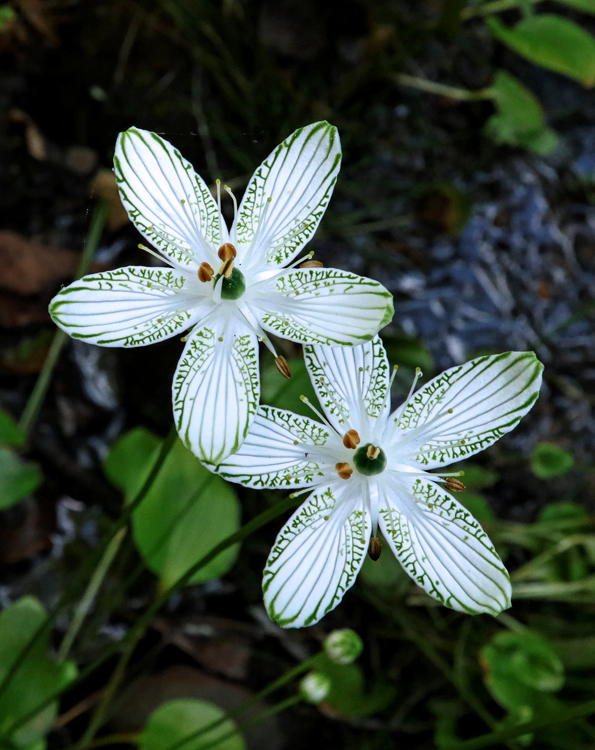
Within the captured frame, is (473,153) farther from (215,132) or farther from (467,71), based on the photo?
(215,132)

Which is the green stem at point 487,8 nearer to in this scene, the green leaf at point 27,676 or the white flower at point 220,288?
the white flower at point 220,288

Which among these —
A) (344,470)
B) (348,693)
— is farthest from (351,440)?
(348,693)

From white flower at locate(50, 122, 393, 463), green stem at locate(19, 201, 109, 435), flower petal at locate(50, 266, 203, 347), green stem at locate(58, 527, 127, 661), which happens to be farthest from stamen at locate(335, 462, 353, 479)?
green stem at locate(19, 201, 109, 435)

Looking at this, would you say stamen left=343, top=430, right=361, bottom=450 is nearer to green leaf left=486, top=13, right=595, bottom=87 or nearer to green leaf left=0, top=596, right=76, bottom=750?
green leaf left=0, top=596, right=76, bottom=750

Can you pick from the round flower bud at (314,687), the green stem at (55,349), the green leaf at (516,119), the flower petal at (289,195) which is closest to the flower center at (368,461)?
the flower petal at (289,195)

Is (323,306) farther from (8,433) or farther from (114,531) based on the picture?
(8,433)

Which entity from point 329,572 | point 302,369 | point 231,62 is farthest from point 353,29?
point 329,572

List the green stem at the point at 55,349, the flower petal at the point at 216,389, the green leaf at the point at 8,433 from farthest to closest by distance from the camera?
the green stem at the point at 55,349 < the green leaf at the point at 8,433 < the flower petal at the point at 216,389
